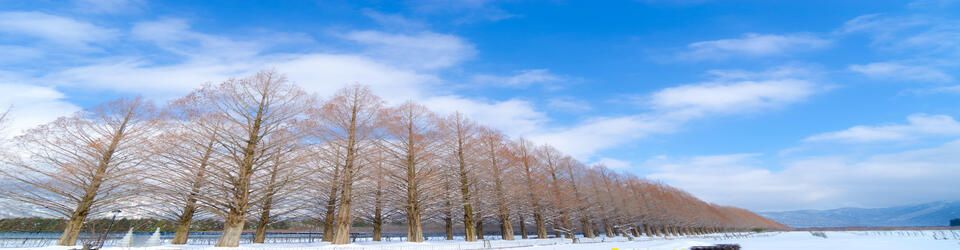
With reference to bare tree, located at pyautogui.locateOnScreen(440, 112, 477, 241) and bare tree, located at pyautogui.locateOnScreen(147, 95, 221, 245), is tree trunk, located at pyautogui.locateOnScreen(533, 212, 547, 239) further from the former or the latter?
bare tree, located at pyautogui.locateOnScreen(147, 95, 221, 245)

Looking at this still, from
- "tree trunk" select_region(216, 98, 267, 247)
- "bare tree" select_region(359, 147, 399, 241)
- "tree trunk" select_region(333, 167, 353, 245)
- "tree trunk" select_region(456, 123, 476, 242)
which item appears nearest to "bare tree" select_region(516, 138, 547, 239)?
"tree trunk" select_region(456, 123, 476, 242)

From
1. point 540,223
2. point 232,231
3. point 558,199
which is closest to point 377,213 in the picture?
point 232,231

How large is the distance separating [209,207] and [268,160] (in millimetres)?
3181

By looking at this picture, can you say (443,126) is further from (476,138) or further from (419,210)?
(419,210)

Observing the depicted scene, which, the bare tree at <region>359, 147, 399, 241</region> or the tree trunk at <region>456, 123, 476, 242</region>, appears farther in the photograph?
the tree trunk at <region>456, 123, 476, 242</region>

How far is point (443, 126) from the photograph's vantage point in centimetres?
3039

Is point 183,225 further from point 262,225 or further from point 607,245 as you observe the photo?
point 607,245

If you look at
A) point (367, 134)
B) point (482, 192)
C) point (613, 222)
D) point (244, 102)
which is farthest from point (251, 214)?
point (613, 222)

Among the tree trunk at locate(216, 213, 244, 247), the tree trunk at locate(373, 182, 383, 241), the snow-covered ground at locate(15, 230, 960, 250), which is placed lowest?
the snow-covered ground at locate(15, 230, 960, 250)

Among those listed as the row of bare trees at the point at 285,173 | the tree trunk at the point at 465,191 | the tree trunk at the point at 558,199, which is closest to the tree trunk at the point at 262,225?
the row of bare trees at the point at 285,173

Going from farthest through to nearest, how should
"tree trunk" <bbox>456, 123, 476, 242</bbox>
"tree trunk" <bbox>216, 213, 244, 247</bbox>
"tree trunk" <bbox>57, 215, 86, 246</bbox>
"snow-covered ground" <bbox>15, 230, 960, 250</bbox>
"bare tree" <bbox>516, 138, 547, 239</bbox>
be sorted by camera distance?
"bare tree" <bbox>516, 138, 547, 239</bbox>, "tree trunk" <bbox>456, 123, 476, 242</bbox>, "snow-covered ground" <bbox>15, 230, 960, 250</bbox>, "tree trunk" <bbox>57, 215, 86, 246</bbox>, "tree trunk" <bbox>216, 213, 244, 247</bbox>

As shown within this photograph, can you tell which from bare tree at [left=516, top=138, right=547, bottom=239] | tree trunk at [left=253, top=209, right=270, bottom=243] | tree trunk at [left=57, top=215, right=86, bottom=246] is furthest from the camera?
bare tree at [left=516, top=138, right=547, bottom=239]

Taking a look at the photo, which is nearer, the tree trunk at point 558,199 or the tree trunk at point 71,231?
the tree trunk at point 71,231

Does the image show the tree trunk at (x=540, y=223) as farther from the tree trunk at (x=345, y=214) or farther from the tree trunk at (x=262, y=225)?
the tree trunk at (x=262, y=225)
